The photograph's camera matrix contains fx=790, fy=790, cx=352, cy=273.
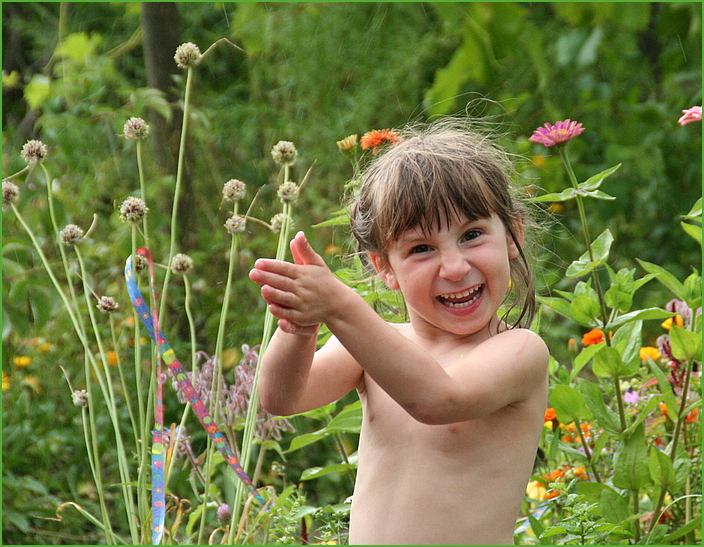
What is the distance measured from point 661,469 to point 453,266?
56 cm

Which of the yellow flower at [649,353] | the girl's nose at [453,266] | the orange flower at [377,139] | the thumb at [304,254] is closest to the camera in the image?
the thumb at [304,254]

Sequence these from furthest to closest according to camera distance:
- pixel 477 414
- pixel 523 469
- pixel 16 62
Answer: pixel 16 62 → pixel 523 469 → pixel 477 414

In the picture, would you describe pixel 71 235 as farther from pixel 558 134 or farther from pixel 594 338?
pixel 594 338

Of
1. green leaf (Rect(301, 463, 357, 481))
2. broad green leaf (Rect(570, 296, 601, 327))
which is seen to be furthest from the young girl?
green leaf (Rect(301, 463, 357, 481))

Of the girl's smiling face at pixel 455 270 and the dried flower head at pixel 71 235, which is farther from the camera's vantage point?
the dried flower head at pixel 71 235

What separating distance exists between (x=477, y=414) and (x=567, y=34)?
1950mm

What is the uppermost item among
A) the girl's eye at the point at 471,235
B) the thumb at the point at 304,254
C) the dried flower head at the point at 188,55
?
the dried flower head at the point at 188,55

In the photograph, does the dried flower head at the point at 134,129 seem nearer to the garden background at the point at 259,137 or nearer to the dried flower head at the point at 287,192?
the dried flower head at the point at 287,192

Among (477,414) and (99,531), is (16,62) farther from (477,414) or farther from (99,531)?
(477,414)

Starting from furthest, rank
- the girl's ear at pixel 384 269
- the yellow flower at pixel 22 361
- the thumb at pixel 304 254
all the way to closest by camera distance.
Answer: the yellow flower at pixel 22 361 → the girl's ear at pixel 384 269 → the thumb at pixel 304 254

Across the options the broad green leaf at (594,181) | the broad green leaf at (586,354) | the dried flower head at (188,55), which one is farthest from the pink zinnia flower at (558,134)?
the dried flower head at (188,55)

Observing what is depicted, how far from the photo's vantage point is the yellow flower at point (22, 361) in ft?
7.29

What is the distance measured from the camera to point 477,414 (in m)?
0.90

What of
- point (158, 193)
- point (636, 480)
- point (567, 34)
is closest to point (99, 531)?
point (158, 193)
